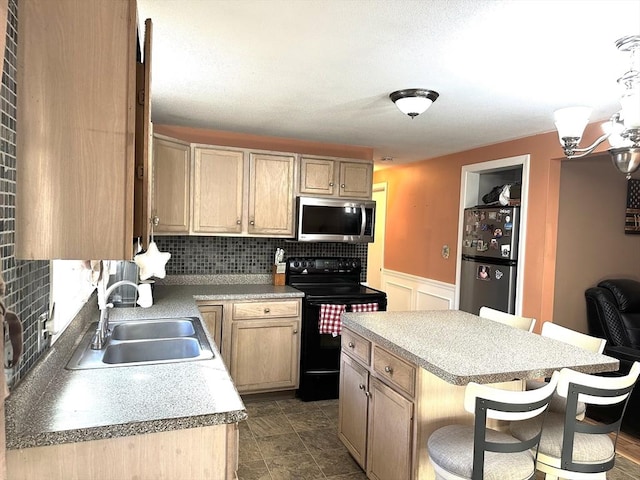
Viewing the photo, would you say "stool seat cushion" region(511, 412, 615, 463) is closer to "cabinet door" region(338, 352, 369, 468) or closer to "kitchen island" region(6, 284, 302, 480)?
"cabinet door" region(338, 352, 369, 468)

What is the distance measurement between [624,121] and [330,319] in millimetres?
2377

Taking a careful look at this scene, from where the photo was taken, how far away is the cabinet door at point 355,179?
3.95 metres

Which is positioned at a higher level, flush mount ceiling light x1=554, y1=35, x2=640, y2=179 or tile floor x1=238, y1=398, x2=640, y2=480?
flush mount ceiling light x1=554, y1=35, x2=640, y2=179

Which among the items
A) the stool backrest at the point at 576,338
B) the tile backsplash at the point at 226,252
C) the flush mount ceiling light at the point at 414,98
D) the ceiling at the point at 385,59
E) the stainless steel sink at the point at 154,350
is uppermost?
the ceiling at the point at 385,59

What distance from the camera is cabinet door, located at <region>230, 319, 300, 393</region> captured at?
11.1ft

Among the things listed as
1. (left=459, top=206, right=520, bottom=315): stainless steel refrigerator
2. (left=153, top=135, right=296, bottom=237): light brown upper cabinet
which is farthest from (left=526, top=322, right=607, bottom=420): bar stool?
(left=153, top=135, right=296, bottom=237): light brown upper cabinet

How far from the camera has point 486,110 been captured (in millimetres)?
2848

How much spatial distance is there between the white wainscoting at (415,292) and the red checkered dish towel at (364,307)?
1110 millimetres

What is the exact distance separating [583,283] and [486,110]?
187 cm

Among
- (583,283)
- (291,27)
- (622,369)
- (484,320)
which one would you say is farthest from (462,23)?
(583,283)

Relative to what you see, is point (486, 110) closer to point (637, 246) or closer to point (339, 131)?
point (339, 131)

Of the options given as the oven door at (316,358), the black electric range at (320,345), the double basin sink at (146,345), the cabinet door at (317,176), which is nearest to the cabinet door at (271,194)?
the cabinet door at (317,176)

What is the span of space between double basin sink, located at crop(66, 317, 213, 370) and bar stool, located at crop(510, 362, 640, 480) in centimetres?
141

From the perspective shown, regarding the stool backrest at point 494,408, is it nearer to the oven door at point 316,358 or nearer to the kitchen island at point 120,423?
the kitchen island at point 120,423
